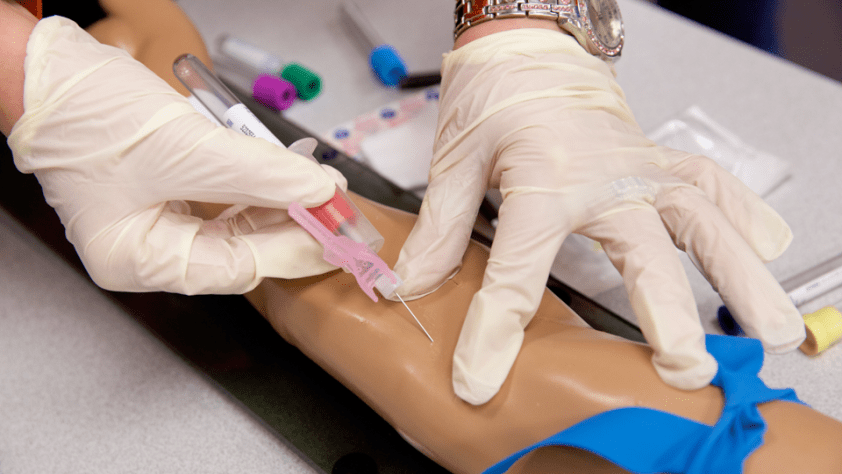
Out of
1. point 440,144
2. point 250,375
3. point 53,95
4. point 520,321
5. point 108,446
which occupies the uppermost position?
point 53,95

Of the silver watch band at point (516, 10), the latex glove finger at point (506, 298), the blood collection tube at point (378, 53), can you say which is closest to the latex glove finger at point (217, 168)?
the latex glove finger at point (506, 298)

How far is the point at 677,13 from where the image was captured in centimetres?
213

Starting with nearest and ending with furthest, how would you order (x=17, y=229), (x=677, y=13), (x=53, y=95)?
(x=53, y=95)
(x=17, y=229)
(x=677, y=13)

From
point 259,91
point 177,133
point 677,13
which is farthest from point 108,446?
point 677,13

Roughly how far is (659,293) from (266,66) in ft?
4.79

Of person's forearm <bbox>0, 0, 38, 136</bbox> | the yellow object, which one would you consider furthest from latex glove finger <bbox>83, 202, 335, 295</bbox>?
the yellow object

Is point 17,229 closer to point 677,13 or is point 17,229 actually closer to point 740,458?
point 740,458

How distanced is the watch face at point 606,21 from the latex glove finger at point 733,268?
1.58ft

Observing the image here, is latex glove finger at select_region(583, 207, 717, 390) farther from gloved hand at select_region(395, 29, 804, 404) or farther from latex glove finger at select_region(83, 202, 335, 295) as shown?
latex glove finger at select_region(83, 202, 335, 295)

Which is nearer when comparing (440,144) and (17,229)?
(440,144)

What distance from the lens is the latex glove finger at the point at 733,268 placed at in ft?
2.74

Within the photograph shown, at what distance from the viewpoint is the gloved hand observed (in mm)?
835

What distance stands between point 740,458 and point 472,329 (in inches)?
15.1

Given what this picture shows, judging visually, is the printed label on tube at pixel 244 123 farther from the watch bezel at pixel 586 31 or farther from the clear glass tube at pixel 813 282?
the clear glass tube at pixel 813 282
